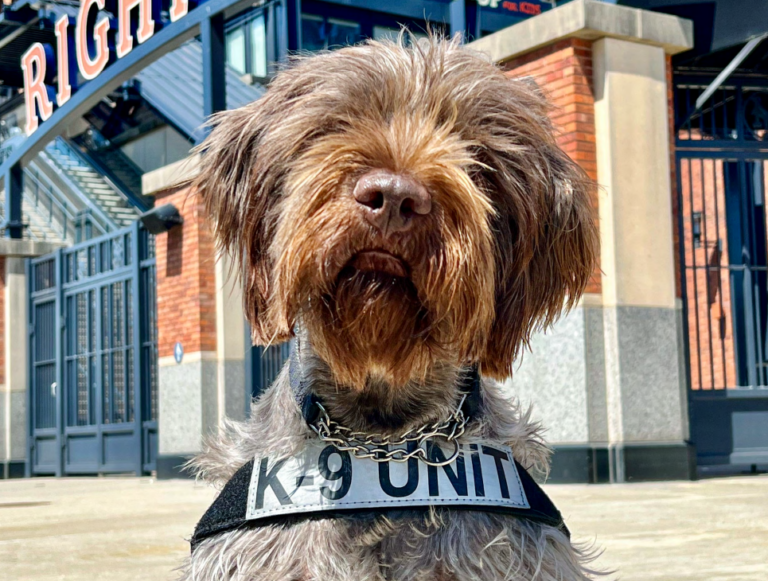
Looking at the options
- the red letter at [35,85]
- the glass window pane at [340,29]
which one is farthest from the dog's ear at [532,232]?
the glass window pane at [340,29]

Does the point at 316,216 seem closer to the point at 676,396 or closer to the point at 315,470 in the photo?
the point at 315,470

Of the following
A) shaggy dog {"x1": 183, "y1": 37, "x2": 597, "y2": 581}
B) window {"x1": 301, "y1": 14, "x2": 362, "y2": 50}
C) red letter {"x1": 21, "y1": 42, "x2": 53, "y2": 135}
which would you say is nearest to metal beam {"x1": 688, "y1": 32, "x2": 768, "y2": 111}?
shaggy dog {"x1": 183, "y1": 37, "x2": 597, "y2": 581}

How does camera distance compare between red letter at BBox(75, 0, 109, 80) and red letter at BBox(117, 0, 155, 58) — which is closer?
red letter at BBox(117, 0, 155, 58)

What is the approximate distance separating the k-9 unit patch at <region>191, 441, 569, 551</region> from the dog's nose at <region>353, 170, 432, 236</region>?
2.27 feet

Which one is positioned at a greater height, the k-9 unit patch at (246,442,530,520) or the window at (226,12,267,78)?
the window at (226,12,267,78)

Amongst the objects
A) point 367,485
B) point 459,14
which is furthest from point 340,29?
point 367,485

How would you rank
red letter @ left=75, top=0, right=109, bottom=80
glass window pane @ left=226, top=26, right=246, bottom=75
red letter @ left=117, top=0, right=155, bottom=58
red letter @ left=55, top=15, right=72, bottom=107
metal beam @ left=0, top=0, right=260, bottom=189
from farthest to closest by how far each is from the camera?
glass window pane @ left=226, top=26, right=246, bottom=75, red letter @ left=55, top=15, right=72, bottom=107, red letter @ left=75, top=0, right=109, bottom=80, red letter @ left=117, top=0, right=155, bottom=58, metal beam @ left=0, top=0, right=260, bottom=189

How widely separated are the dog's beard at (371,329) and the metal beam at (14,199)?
15619mm

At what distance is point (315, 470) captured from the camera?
2.56 metres

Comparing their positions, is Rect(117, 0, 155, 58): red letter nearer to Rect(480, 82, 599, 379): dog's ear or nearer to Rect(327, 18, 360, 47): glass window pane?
Rect(327, 18, 360, 47): glass window pane

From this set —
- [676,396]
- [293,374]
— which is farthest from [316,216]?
[676,396]

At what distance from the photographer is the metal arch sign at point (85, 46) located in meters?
12.4

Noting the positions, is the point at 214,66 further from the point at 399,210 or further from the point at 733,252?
the point at 399,210

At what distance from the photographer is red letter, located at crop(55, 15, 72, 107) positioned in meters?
15.2
